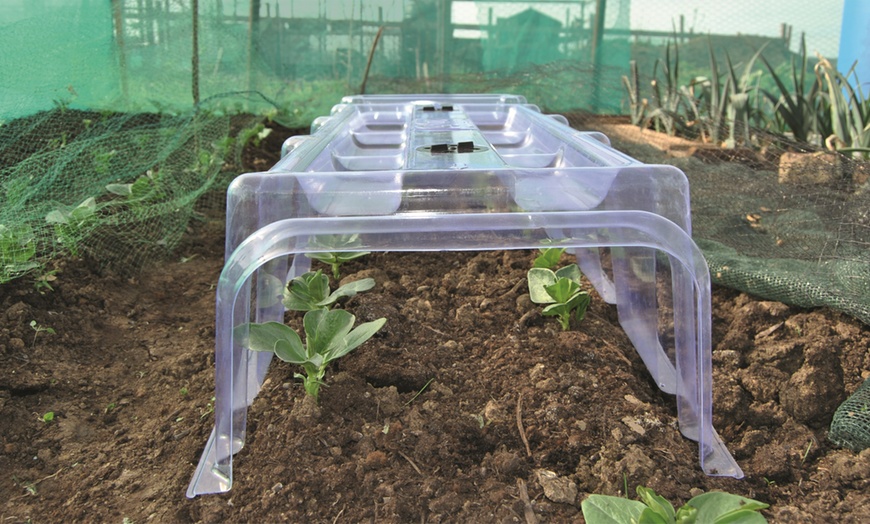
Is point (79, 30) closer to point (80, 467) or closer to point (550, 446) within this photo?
point (80, 467)

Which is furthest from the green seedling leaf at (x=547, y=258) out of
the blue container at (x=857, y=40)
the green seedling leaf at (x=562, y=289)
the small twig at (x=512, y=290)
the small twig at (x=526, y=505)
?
the blue container at (x=857, y=40)

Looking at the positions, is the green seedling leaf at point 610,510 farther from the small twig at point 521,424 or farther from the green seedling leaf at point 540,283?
the green seedling leaf at point 540,283

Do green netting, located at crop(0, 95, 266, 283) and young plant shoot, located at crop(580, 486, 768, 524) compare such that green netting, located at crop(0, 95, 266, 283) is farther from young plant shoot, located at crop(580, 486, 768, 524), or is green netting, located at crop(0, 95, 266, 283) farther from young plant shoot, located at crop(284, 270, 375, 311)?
young plant shoot, located at crop(580, 486, 768, 524)

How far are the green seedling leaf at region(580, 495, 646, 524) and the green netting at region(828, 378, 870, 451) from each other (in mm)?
559

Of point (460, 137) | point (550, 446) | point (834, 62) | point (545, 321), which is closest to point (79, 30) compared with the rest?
point (460, 137)

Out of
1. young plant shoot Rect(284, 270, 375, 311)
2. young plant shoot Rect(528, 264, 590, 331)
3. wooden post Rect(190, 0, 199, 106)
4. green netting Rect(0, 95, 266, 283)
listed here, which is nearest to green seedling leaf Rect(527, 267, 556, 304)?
young plant shoot Rect(528, 264, 590, 331)

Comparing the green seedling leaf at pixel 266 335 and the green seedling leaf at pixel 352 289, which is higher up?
the green seedling leaf at pixel 352 289

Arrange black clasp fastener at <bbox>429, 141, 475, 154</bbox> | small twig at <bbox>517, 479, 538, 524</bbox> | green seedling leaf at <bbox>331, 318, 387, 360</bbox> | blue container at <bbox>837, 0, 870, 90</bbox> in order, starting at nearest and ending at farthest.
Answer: small twig at <bbox>517, 479, 538, 524</bbox>, green seedling leaf at <bbox>331, 318, 387, 360</bbox>, black clasp fastener at <bbox>429, 141, 475, 154</bbox>, blue container at <bbox>837, 0, 870, 90</bbox>

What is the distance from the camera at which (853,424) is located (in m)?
1.31

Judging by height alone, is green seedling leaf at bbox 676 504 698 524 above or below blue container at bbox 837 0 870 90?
below

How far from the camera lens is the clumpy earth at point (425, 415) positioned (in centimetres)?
120

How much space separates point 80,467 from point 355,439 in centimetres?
55

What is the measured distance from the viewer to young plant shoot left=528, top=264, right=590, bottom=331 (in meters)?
1.62

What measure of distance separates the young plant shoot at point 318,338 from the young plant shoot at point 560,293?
47 centimetres
